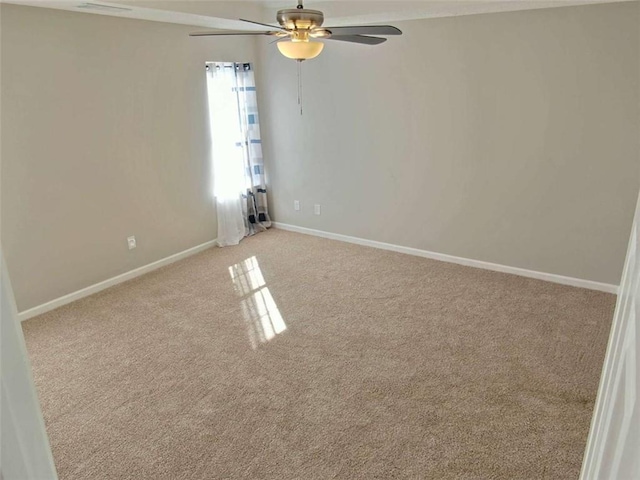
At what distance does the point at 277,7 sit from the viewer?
427 cm

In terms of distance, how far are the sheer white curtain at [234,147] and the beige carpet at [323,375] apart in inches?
39.6

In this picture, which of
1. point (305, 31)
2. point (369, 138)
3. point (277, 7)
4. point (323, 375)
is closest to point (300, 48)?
point (305, 31)

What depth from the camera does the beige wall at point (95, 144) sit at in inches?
135

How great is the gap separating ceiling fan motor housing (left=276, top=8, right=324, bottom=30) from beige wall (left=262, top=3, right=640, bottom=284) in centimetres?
206

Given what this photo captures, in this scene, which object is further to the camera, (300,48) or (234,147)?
(234,147)

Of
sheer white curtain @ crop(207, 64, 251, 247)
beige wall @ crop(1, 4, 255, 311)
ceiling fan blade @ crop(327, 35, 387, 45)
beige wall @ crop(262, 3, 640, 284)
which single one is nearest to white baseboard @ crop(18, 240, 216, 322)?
beige wall @ crop(1, 4, 255, 311)

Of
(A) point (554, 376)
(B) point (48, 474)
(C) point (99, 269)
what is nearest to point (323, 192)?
(C) point (99, 269)

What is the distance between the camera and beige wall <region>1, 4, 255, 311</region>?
3420 millimetres

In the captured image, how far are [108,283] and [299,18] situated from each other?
3019 mm

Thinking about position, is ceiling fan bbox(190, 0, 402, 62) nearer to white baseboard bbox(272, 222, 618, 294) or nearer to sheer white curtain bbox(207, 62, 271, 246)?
sheer white curtain bbox(207, 62, 271, 246)

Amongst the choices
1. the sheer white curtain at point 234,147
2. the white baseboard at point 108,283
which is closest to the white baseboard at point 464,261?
the sheer white curtain at point 234,147

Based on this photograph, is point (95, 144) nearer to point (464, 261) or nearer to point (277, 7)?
point (277, 7)

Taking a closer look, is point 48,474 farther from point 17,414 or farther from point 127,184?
point 127,184

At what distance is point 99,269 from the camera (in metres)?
4.14
